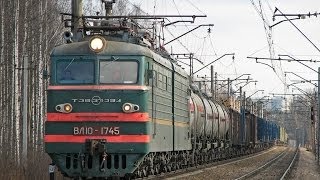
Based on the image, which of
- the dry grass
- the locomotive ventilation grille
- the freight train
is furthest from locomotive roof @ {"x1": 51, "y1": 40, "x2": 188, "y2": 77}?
the dry grass

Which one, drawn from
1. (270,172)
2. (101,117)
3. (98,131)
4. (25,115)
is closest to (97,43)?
(101,117)

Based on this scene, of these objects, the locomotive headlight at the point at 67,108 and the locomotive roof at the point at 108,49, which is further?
the locomotive roof at the point at 108,49

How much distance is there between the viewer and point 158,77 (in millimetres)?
17344

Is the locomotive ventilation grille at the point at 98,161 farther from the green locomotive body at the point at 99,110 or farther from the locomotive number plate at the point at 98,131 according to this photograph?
the locomotive number plate at the point at 98,131

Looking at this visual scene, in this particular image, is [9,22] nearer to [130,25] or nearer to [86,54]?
[130,25]

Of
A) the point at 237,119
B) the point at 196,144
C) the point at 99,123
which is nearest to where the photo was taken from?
the point at 99,123

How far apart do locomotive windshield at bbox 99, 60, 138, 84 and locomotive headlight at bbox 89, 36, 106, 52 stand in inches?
14.0

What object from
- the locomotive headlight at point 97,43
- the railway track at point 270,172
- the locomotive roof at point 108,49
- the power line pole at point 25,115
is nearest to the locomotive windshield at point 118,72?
the locomotive roof at point 108,49

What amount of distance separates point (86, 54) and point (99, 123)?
1.80 m

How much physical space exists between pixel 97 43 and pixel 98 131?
222 cm

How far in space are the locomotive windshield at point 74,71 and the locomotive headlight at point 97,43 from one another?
0.38m

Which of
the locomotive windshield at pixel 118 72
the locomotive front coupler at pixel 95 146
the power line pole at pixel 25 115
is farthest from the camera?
the power line pole at pixel 25 115

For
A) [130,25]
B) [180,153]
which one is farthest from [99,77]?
[180,153]

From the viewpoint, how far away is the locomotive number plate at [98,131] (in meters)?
15.3
